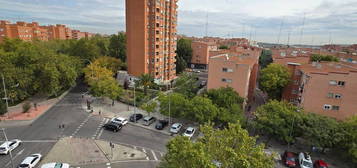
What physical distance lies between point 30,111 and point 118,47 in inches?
1444

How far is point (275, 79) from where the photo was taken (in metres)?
35.5

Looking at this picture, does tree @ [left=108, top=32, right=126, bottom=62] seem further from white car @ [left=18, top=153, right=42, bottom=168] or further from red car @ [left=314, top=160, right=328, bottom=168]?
red car @ [left=314, top=160, right=328, bottom=168]

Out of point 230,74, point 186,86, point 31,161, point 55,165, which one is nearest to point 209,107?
point 230,74

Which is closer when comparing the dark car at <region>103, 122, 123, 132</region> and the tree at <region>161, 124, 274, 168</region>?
the tree at <region>161, 124, 274, 168</region>

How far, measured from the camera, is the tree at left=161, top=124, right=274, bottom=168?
10.8m

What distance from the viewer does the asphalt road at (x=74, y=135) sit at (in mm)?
21188

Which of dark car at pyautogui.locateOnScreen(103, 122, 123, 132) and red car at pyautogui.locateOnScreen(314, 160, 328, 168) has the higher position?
dark car at pyautogui.locateOnScreen(103, 122, 123, 132)

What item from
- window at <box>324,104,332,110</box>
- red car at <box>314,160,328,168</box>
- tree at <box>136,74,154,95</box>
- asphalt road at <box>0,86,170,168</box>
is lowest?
red car at <box>314,160,328,168</box>

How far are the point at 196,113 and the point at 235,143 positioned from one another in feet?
44.2

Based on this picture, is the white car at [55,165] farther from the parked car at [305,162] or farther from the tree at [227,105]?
the parked car at [305,162]

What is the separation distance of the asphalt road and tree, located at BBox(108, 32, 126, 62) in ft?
109

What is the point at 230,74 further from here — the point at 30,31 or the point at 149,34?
the point at 30,31

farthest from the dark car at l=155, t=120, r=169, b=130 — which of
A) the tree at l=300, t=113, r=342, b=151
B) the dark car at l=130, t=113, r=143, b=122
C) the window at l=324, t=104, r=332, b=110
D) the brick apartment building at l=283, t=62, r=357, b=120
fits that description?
the window at l=324, t=104, r=332, b=110

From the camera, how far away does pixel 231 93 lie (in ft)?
100
